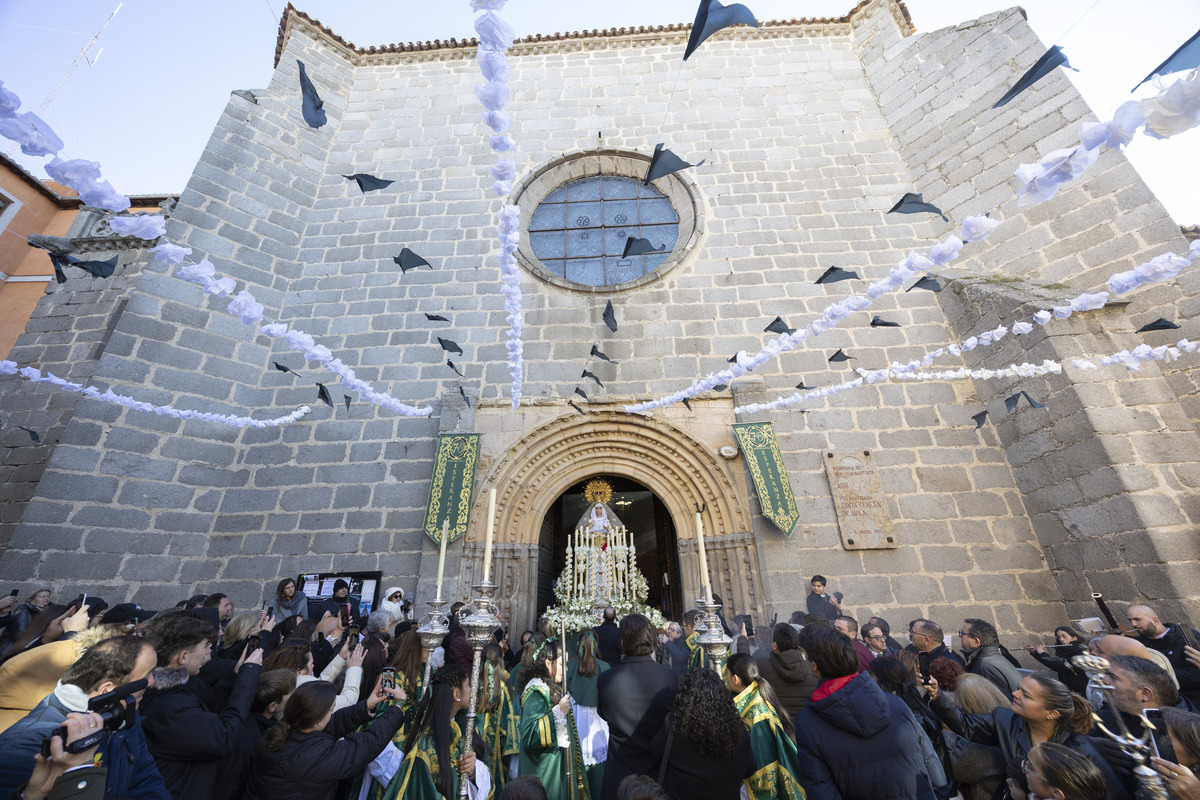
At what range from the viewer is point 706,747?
1.94 m

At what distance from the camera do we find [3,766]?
152 cm

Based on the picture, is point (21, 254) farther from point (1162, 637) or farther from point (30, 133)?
point (1162, 637)

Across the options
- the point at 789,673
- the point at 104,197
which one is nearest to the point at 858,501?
the point at 789,673

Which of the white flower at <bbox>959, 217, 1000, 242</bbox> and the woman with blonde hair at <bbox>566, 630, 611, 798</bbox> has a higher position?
the white flower at <bbox>959, 217, 1000, 242</bbox>

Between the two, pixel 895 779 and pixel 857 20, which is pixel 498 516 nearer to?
pixel 895 779

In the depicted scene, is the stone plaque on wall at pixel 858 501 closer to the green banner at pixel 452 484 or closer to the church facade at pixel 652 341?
the church facade at pixel 652 341

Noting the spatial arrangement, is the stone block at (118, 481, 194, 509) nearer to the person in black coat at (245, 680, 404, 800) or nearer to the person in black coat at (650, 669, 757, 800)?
the person in black coat at (245, 680, 404, 800)

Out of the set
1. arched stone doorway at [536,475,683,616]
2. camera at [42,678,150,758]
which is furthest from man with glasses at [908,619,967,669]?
camera at [42,678,150,758]

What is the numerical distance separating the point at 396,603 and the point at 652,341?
4534 millimetres

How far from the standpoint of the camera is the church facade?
5.75 meters

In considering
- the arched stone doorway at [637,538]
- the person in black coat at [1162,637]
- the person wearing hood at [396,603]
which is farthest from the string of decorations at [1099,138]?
the person wearing hood at [396,603]

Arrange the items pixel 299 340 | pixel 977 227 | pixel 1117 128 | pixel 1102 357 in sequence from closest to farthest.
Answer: pixel 1117 128 → pixel 977 227 → pixel 299 340 → pixel 1102 357

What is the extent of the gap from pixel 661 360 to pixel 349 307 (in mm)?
4691

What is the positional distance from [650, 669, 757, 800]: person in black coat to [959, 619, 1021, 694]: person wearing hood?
2169 millimetres
